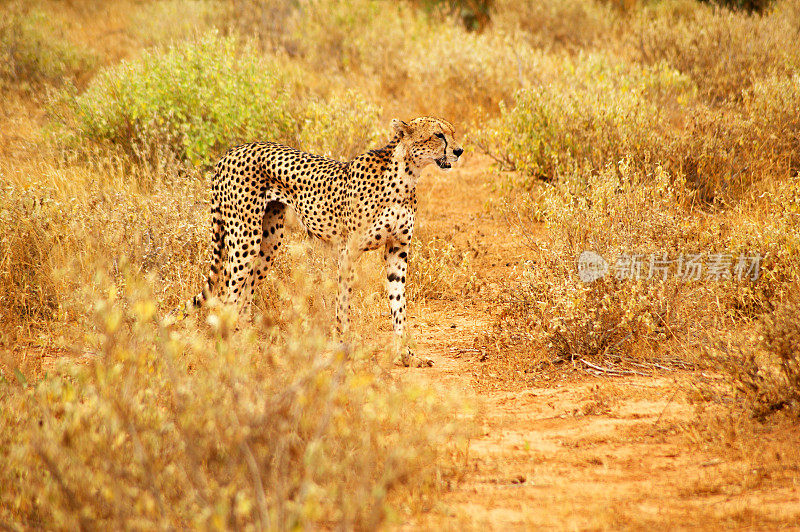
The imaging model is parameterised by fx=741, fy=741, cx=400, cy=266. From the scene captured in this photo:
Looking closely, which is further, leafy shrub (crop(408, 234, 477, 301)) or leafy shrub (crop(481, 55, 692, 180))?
leafy shrub (crop(481, 55, 692, 180))

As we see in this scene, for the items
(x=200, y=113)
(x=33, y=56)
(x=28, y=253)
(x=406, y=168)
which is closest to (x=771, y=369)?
(x=406, y=168)

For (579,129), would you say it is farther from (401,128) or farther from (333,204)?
(333,204)

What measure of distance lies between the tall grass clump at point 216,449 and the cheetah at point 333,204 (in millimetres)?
1471

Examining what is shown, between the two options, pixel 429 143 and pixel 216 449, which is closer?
pixel 216 449

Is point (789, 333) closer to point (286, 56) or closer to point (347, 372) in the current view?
point (347, 372)

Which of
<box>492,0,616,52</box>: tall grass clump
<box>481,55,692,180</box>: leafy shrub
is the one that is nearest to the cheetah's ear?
<box>481,55,692,180</box>: leafy shrub

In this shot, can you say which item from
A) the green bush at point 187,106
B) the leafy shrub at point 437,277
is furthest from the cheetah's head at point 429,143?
the green bush at point 187,106

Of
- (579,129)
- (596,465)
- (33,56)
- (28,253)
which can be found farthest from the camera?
(33,56)

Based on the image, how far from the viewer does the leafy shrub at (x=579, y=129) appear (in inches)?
279

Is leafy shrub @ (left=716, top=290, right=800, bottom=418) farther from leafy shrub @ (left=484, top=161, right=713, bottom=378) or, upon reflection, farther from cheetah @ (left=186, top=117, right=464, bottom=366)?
cheetah @ (left=186, top=117, right=464, bottom=366)

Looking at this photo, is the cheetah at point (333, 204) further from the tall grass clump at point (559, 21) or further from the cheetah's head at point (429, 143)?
the tall grass clump at point (559, 21)

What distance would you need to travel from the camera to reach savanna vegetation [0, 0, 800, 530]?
9.34 ft

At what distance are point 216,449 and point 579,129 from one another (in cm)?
540

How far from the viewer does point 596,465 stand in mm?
3592
